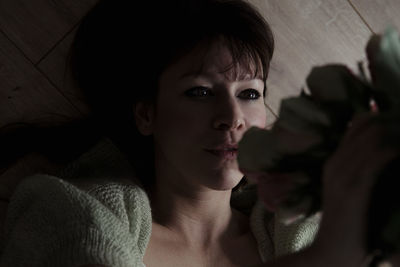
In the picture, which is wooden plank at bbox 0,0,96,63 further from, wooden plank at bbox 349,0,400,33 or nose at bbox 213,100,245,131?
wooden plank at bbox 349,0,400,33

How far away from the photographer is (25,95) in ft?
3.64

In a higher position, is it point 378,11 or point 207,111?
point 207,111

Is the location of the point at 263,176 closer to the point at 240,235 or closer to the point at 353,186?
the point at 353,186

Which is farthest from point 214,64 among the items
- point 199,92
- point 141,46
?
point 141,46

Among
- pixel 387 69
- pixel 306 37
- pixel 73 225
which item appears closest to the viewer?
pixel 387 69

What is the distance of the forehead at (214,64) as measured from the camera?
2.95ft

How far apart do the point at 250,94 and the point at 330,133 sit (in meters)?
0.48

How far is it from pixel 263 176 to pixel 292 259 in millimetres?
88

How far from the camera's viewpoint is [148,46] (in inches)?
38.6

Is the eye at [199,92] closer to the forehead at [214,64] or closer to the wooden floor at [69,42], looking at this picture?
the forehead at [214,64]

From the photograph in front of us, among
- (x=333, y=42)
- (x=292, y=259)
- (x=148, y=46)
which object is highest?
(x=148, y=46)

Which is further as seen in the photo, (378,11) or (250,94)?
(378,11)

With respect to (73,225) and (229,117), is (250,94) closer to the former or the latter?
(229,117)

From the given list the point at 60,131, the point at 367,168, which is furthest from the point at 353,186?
the point at 60,131
